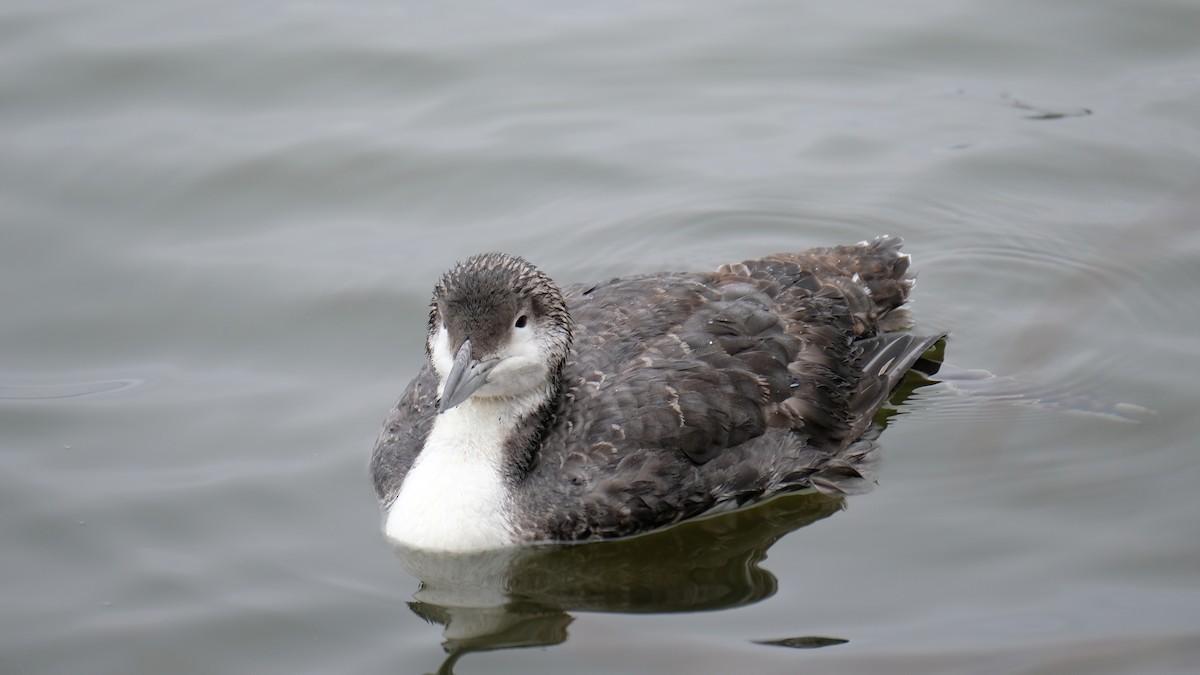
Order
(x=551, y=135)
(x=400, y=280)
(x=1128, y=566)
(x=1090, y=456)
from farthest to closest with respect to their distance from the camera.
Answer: (x=551, y=135), (x=400, y=280), (x=1090, y=456), (x=1128, y=566)

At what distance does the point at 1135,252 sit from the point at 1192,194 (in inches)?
42.5

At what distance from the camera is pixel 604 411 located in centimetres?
831

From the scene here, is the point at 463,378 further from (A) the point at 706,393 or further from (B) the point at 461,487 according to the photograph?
(A) the point at 706,393

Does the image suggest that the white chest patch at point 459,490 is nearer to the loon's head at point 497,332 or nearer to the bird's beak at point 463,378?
the loon's head at point 497,332

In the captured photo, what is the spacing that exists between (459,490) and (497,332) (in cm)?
94

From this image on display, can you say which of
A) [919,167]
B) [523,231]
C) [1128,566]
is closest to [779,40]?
[919,167]

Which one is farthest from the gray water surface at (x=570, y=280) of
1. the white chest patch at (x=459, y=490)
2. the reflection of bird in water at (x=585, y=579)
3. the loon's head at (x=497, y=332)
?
the loon's head at (x=497, y=332)

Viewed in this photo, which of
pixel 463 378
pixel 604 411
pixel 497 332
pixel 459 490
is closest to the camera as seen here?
pixel 463 378

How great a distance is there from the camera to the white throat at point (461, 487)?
8102 millimetres

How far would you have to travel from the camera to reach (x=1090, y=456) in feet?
29.1

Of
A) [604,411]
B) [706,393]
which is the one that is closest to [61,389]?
[604,411]

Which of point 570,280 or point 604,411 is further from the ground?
point 570,280

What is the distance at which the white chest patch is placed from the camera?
319 inches

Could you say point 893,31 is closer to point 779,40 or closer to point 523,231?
point 779,40
